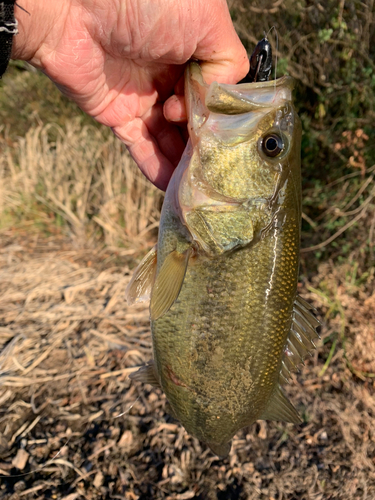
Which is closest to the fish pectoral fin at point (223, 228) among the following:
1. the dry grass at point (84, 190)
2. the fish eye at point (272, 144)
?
the fish eye at point (272, 144)

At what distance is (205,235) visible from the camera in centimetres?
162

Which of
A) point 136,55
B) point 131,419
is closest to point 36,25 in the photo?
point 136,55

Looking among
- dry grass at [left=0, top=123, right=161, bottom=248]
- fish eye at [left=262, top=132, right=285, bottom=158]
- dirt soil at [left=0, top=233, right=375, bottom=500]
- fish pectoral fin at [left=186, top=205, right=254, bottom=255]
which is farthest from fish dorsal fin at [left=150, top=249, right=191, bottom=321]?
dry grass at [left=0, top=123, right=161, bottom=248]

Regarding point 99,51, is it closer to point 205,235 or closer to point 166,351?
point 205,235

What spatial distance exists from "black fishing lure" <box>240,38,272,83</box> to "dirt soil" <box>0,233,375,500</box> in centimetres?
241

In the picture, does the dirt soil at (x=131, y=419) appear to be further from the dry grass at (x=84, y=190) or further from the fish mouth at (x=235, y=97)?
the fish mouth at (x=235, y=97)

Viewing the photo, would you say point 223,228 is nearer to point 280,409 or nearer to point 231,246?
point 231,246

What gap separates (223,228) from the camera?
1.61m

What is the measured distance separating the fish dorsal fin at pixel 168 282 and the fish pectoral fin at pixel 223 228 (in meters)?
0.10

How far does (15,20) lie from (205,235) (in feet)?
4.10

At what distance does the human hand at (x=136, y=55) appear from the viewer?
1.72 m

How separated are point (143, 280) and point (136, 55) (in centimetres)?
116

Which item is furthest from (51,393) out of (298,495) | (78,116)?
(78,116)

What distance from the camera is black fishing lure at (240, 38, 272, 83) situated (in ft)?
5.19
